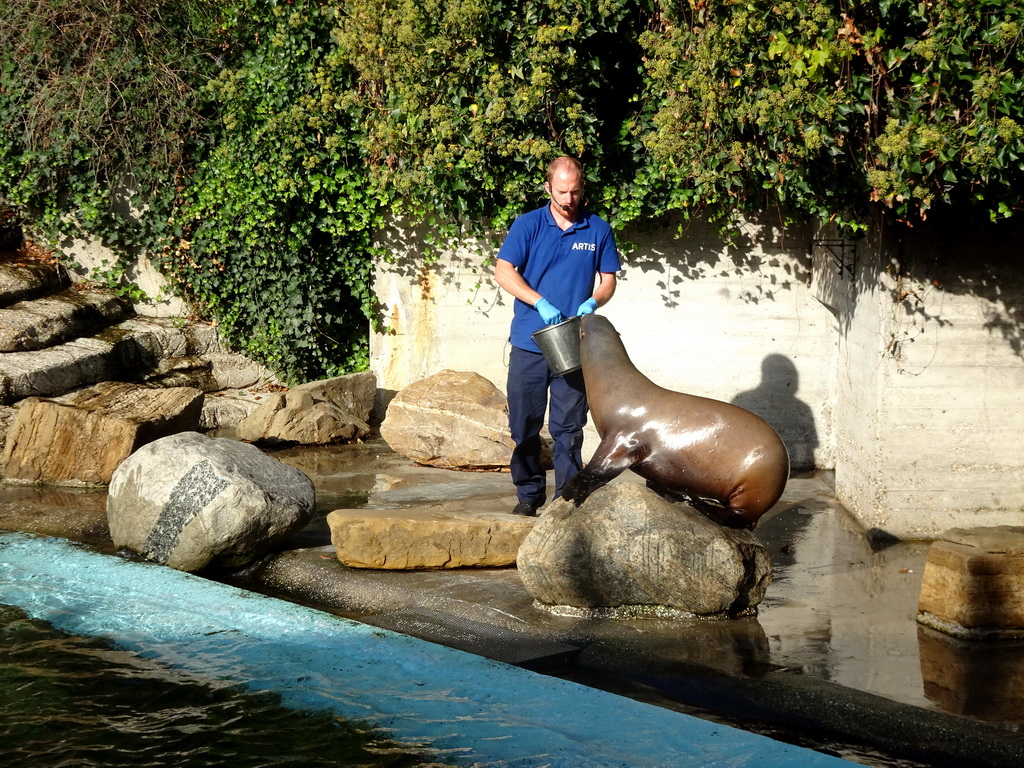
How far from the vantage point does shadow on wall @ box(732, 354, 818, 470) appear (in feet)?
29.3

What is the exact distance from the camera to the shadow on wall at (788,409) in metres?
8.93

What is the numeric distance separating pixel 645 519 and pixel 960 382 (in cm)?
270

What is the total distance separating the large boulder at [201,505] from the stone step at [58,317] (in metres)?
4.34

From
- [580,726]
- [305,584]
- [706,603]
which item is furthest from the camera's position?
[305,584]

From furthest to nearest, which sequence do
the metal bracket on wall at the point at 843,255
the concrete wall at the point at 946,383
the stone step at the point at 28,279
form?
the stone step at the point at 28,279, the metal bracket on wall at the point at 843,255, the concrete wall at the point at 946,383

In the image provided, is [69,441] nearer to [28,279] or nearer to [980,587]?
[28,279]

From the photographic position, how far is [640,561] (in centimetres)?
530

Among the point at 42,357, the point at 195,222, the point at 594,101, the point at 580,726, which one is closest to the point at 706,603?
the point at 580,726

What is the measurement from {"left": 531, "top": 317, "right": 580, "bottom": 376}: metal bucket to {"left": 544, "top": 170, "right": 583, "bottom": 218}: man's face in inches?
29.1

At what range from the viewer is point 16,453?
855cm

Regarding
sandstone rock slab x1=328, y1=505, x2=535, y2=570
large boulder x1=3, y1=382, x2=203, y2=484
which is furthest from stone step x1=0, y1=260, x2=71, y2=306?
sandstone rock slab x1=328, y1=505, x2=535, y2=570

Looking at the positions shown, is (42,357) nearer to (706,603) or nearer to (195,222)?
(195,222)

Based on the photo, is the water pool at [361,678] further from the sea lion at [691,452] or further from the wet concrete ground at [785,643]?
the sea lion at [691,452]

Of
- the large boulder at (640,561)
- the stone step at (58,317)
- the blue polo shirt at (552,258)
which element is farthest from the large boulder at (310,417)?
the large boulder at (640,561)
